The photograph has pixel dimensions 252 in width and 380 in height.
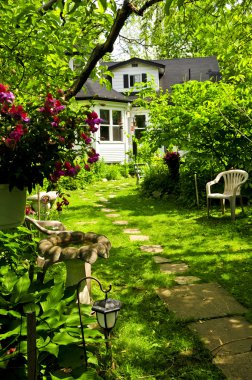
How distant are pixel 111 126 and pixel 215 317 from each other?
1821 cm

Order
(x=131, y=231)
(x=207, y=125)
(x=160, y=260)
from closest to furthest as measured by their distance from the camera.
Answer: (x=160, y=260) → (x=131, y=231) → (x=207, y=125)

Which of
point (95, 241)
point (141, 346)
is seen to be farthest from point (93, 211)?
point (141, 346)

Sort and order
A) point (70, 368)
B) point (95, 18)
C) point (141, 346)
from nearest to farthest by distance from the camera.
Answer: point (70, 368)
point (141, 346)
point (95, 18)

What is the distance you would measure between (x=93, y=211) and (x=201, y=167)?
2.96m

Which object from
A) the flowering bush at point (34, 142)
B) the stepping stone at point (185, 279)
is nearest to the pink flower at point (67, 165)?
the flowering bush at point (34, 142)

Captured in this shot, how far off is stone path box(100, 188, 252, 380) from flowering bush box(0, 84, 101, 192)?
1.79 m

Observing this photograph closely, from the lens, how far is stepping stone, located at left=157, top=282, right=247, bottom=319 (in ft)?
11.4

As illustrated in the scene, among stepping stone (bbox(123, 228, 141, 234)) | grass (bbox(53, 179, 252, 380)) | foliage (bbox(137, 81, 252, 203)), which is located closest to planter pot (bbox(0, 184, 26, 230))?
grass (bbox(53, 179, 252, 380))

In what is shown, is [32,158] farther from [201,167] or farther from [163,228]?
[201,167]

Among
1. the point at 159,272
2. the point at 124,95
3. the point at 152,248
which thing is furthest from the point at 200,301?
the point at 124,95

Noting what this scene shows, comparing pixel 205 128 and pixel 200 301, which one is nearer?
pixel 200 301

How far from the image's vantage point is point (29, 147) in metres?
1.84

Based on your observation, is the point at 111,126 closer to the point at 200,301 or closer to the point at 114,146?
the point at 114,146

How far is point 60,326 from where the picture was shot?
8.22 ft
